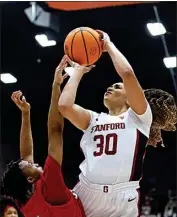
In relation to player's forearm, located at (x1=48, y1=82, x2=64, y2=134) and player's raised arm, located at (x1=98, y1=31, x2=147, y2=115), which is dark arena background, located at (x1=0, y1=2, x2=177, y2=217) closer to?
player's forearm, located at (x1=48, y1=82, x2=64, y2=134)

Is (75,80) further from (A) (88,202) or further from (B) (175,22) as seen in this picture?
(B) (175,22)

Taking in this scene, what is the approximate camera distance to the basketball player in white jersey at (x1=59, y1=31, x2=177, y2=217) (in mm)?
2828

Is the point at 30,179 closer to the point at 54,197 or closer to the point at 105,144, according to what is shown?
the point at 54,197

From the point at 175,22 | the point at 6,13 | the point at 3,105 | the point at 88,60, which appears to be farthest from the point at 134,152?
the point at 3,105

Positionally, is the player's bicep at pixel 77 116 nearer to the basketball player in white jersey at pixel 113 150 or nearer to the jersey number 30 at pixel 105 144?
the basketball player in white jersey at pixel 113 150

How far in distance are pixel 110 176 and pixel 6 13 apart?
4.74 meters

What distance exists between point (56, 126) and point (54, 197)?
0.40 metres

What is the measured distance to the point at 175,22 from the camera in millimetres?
6766

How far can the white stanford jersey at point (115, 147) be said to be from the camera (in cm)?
288

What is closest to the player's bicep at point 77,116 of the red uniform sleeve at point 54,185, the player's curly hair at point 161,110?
the red uniform sleeve at point 54,185

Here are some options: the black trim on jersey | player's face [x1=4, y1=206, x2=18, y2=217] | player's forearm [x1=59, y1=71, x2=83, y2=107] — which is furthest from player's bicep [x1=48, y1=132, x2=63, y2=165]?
player's face [x1=4, y1=206, x2=18, y2=217]

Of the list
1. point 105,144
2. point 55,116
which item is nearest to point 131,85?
point 105,144

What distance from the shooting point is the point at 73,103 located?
281 centimetres

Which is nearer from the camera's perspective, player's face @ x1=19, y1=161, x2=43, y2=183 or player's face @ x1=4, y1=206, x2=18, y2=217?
player's face @ x1=19, y1=161, x2=43, y2=183
